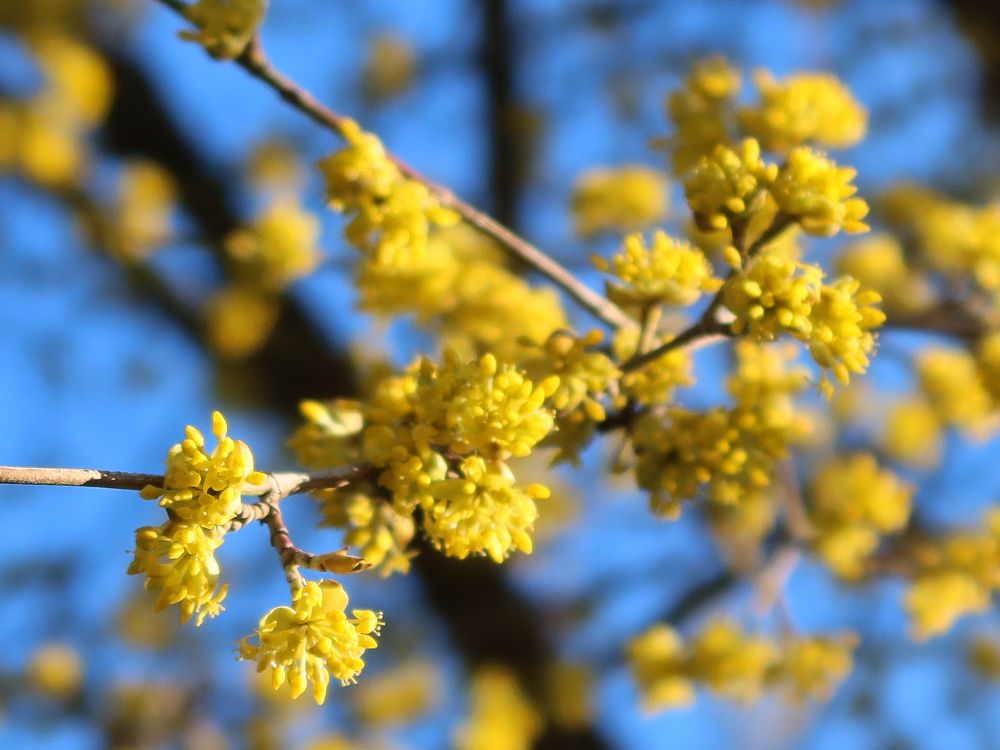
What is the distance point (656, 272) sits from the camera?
1.20 m

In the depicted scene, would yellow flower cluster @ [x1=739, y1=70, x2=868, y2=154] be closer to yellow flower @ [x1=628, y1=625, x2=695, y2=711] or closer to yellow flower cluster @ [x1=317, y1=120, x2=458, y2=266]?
yellow flower cluster @ [x1=317, y1=120, x2=458, y2=266]

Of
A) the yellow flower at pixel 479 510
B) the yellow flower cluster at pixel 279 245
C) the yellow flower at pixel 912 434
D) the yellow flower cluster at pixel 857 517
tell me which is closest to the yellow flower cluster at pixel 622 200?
the yellow flower cluster at pixel 279 245

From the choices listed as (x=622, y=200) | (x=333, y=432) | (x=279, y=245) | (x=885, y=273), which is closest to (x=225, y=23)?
(x=333, y=432)

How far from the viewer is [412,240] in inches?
52.8

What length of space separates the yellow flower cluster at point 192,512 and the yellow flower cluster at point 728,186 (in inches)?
23.1

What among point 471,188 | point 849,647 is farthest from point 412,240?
point 471,188

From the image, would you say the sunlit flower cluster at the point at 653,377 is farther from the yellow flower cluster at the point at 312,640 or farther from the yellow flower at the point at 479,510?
the yellow flower cluster at the point at 312,640

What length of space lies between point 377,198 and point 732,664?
1.17 meters

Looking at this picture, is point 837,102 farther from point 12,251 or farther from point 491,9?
point 12,251

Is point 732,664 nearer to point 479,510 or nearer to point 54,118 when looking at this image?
point 479,510

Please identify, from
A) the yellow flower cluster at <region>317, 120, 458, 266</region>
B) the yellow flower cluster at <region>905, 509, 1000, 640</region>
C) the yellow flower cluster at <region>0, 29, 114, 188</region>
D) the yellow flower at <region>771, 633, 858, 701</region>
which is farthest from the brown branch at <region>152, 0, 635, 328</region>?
the yellow flower cluster at <region>0, 29, 114, 188</region>

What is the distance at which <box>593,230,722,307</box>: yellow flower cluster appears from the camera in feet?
3.92

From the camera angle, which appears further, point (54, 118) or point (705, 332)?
point (54, 118)

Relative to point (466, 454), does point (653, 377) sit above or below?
above
